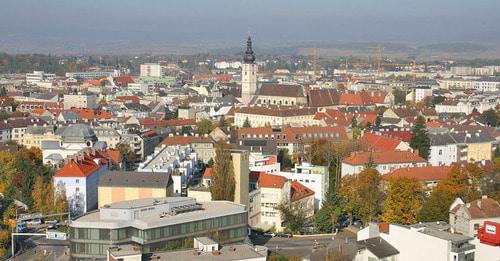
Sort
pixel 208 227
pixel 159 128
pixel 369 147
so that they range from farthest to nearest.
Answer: pixel 159 128 → pixel 369 147 → pixel 208 227

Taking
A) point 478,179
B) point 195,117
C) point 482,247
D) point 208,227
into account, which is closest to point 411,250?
point 482,247

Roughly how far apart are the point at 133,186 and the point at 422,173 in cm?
1224

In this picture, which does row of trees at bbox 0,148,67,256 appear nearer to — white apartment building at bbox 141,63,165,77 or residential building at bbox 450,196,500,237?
residential building at bbox 450,196,500,237

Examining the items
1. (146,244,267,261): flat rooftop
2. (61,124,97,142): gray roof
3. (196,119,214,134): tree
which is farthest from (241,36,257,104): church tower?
(146,244,267,261): flat rooftop

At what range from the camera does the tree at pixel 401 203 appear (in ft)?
91.4

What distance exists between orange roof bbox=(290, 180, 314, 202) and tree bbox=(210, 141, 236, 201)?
3.22 meters

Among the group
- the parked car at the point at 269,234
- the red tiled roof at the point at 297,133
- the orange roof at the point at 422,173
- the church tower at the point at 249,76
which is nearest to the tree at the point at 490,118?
the red tiled roof at the point at 297,133

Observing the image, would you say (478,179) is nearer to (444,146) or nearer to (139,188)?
(444,146)

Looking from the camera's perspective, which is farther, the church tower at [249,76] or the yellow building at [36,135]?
the church tower at [249,76]

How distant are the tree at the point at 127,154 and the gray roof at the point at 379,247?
61.3 ft

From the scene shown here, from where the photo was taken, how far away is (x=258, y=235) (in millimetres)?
28062

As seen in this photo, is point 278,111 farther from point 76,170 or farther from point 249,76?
point 76,170

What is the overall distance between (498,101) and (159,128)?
114 ft

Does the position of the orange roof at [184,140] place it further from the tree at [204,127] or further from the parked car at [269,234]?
the parked car at [269,234]
